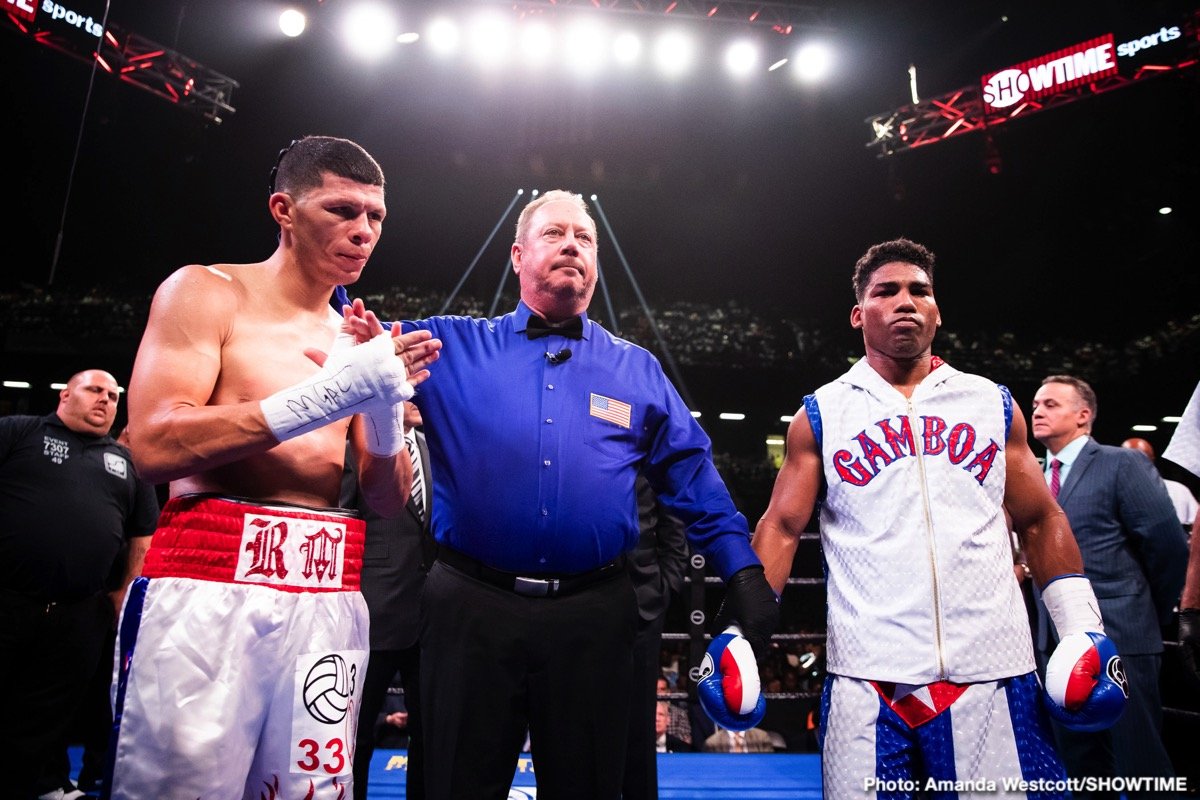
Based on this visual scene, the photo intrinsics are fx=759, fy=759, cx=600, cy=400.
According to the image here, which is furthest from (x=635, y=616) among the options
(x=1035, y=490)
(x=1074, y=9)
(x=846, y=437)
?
(x=1074, y=9)

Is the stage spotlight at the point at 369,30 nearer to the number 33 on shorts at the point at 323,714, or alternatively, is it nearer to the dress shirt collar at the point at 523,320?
the dress shirt collar at the point at 523,320

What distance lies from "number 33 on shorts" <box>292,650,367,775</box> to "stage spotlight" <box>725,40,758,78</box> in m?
10.7

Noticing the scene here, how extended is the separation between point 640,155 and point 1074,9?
6817 mm

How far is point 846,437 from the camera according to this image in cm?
201

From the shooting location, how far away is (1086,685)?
5.61ft

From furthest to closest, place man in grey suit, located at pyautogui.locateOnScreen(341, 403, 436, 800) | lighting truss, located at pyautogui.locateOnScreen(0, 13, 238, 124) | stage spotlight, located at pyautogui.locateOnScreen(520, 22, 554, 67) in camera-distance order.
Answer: stage spotlight, located at pyautogui.locateOnScreen(520, 22, 554, 67) < lighting truss, located at pyautogui.locateOnScreen(0, 13, 238, 124) < man in grey suit, located at pyautogui.locateOnScreen(341, 403, 436, 800)

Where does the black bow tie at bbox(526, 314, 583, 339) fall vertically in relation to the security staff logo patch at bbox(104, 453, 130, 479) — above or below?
above

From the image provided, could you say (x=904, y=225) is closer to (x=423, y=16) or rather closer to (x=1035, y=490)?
(x=423, y=16)

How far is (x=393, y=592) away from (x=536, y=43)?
915 centimetres

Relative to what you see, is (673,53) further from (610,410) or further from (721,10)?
(610,410)

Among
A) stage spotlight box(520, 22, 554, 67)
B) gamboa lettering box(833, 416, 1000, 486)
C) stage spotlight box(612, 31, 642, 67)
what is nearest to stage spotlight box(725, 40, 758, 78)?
stage spotlight box(612, 31, 642, 67)

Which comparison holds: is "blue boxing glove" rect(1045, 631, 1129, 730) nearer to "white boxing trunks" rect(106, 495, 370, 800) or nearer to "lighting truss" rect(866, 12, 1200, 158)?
"white boxing trunks" rect(106, 495, 370, 800)

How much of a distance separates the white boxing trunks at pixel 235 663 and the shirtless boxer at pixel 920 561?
3.72 ft

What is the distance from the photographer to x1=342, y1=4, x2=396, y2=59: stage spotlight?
31.7 feet
